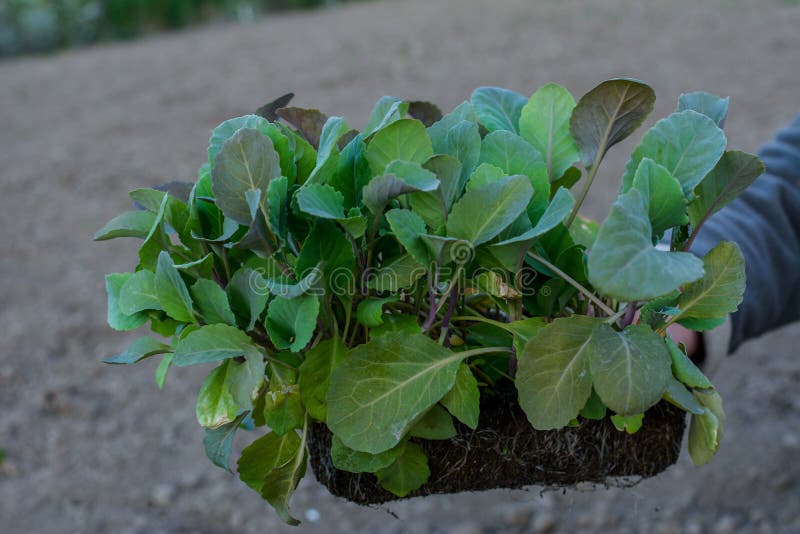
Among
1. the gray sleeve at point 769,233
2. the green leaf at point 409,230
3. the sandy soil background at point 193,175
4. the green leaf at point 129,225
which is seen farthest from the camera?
the sandy soil background at point 193,175

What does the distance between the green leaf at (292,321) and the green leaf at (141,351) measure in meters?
0.13

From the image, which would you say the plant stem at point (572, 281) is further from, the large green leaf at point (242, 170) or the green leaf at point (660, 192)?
the large green leaf at point (242, 170)

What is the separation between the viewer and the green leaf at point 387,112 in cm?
83

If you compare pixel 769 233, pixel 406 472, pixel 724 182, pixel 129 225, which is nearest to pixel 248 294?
pixel 129 225

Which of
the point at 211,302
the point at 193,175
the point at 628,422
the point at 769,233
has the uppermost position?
the point at 211,302

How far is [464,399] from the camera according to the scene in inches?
31.4

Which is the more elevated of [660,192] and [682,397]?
[660,192]

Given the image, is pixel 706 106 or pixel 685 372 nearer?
pixel 685 372

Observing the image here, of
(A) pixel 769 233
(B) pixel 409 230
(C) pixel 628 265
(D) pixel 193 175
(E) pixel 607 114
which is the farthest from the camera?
(D) pixel 193 175

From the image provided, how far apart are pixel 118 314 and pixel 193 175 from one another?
10.1 feet

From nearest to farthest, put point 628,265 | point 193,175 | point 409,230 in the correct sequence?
1. point 628,265
2. point 409,230
3. point 193,175

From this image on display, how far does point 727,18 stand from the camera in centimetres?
524

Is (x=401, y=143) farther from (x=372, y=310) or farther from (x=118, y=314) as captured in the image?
(x=118, y=314)

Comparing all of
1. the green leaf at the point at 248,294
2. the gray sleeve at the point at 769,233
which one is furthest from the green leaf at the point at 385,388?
the gray sleeve at the point at 769,233
